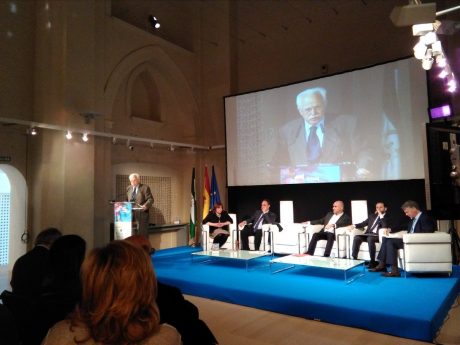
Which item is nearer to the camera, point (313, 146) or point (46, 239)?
point (46, 239)

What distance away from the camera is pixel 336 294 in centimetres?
400

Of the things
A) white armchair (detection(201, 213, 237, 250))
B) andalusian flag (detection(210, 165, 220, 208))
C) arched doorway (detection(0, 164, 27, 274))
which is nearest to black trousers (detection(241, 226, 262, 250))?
white armchair (detection(201, 213, 237, 250))

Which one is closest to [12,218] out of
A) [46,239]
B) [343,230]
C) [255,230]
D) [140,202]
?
[140,202]

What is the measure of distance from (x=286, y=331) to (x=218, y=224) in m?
3.58

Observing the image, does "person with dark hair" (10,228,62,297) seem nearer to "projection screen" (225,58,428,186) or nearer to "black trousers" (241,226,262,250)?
"black trousers" (241,226,262,250)

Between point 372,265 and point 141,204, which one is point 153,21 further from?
point 372,265

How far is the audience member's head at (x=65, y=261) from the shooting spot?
2.33m

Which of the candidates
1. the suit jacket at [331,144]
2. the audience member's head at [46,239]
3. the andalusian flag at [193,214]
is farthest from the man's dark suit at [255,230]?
the audience member's head at [46,239]

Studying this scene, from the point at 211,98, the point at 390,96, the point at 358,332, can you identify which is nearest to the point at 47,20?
the point at 211,98

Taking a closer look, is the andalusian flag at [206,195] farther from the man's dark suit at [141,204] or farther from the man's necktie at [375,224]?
the man's necktie at [375,224]

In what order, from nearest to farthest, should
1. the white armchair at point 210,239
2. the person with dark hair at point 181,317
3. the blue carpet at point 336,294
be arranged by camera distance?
the person with dark hair at point 181,317 < the blue carpet at point 336,294 < the white armchair at point 210,239

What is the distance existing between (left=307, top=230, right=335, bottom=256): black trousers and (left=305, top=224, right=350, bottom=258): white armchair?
91 mm

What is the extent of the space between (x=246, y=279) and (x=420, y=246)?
221 centimetres

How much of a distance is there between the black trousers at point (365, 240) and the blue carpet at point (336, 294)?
45 cm
